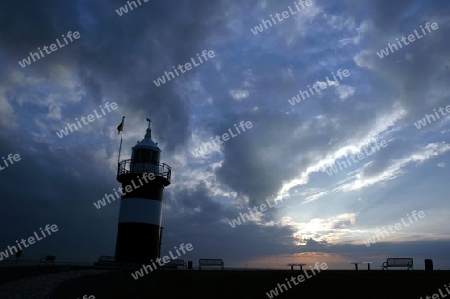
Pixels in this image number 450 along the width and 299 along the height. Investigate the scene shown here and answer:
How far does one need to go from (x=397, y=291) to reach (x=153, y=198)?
745 inches

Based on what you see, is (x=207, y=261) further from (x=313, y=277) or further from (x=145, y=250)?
(x=313, y=277)

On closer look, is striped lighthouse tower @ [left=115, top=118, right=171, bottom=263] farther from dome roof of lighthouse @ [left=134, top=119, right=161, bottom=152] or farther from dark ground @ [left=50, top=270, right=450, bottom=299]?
dark ground @ [left=50, top=270, right=450, bottom=299]

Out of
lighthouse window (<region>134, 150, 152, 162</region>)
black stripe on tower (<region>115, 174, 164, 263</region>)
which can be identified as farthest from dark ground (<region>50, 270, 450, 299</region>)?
lighthouse window (<region>134, 150, 152, 162</region>)

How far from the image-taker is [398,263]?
24172 mm

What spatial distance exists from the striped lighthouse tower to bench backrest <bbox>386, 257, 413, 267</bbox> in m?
17.3

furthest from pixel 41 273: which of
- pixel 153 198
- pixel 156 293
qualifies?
pixel 153 198

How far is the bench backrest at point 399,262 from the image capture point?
23.6 m

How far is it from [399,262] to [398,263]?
0.10 meters

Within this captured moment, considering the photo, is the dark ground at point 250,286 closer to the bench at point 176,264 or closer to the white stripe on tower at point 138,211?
the white stripe on tower at point 138,211

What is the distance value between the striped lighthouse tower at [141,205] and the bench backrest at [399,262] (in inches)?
683

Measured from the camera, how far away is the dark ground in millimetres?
17234

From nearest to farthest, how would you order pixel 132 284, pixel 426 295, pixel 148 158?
pixel 426 295, pixel 132 284, pixel 148 158

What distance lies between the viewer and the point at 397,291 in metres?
17.2

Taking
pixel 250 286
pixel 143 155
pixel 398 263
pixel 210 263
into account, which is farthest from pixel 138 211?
pixel 398 263
